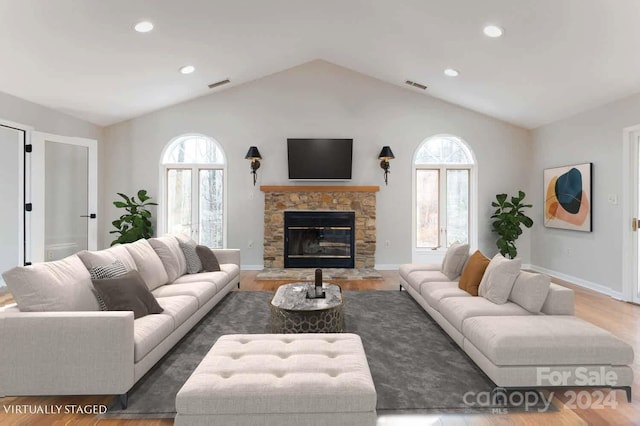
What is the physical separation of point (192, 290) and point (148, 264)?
19.5 inches

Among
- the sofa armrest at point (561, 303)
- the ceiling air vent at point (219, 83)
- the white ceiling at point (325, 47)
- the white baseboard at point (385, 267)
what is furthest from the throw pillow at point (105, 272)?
the white baseboard at point (385, 267)

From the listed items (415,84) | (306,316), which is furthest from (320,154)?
(306,316)

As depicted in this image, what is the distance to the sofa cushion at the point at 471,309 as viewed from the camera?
2729 mm

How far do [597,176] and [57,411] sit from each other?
6.28 metres

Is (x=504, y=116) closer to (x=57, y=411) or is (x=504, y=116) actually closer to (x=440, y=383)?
(x=440, y=383)

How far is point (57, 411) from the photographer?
6.88 ft

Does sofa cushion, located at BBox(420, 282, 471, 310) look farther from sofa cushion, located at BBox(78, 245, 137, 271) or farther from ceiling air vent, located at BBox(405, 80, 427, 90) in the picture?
ceiling air vent, located at BBox(405, 80, 427, 90)

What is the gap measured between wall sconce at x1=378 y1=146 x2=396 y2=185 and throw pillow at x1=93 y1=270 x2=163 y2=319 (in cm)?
460

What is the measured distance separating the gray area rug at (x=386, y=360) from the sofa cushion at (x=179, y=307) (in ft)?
0.79

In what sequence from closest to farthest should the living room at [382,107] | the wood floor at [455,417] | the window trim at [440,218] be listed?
1. the wood floor at [455,417]
2. the living room at [382,107]
3. the window trim at [440,218]

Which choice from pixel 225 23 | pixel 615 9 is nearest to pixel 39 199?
pixel 225 23

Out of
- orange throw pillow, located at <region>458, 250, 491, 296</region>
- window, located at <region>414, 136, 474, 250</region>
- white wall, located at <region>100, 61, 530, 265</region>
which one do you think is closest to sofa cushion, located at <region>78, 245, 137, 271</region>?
orange throw pillow, located at <region>458, 250, 491, 296</region>

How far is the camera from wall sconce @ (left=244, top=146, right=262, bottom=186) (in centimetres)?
620

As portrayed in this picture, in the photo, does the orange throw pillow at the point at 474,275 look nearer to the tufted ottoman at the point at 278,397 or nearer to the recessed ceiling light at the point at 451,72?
the tufted ottoman at the point at 278,397
